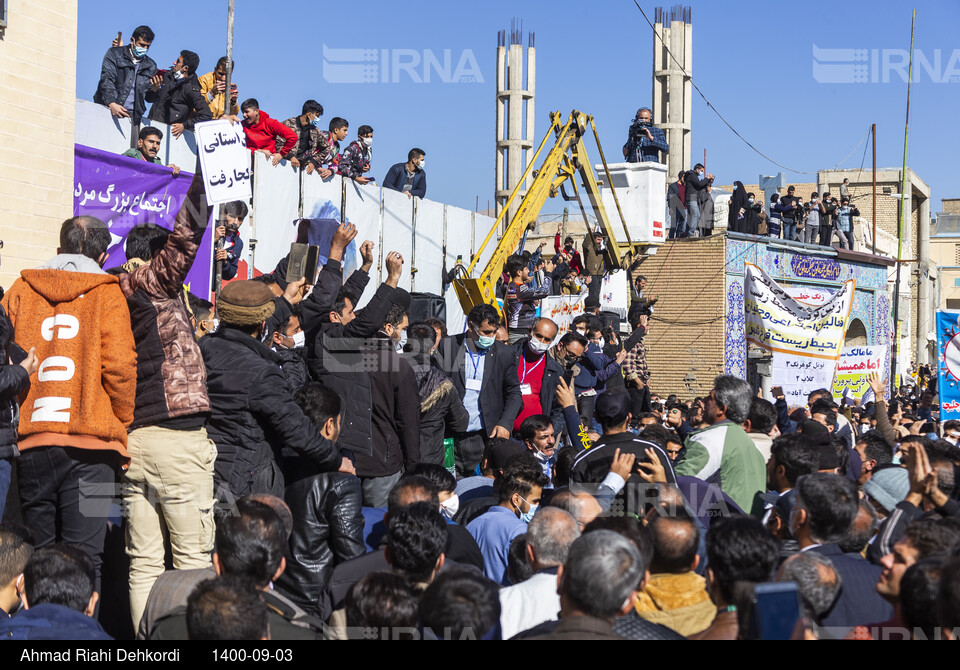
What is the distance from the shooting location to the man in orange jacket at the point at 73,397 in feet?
15.6

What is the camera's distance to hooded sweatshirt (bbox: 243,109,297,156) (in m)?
13.0

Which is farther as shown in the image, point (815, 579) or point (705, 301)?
point (705, 301)

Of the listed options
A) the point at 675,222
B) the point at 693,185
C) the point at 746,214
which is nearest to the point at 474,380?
the point at 693,185

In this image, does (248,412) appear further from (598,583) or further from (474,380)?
(474,380)

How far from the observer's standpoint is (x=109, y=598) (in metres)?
5.41

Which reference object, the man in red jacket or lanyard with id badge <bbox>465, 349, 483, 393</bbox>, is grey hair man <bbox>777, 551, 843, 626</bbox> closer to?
lanyard with id badge <bbox>465, 349, 483, 393</bbox>

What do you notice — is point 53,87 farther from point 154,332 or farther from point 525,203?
point 525,203

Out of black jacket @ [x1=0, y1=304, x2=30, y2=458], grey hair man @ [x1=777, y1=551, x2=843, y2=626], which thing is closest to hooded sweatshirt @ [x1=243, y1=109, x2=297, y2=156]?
black jacket @ [x1=0, y1=304, x2=30, y2=458]

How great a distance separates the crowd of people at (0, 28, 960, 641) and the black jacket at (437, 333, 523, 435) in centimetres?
54

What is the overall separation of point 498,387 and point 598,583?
15.8ft

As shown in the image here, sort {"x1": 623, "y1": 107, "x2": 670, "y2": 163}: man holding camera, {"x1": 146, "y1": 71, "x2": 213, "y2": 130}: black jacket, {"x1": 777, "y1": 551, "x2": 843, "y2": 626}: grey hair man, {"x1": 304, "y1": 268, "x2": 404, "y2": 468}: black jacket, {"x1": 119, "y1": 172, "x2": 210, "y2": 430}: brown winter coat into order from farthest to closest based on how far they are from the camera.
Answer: {"x1": 623, "y1": 107, "x2": 670, "y2": 163}: man holding camera < {"x1": 146, "y1": 71, "x2": 213, "y2": 130}: black jacket < {"x1": 304, "y1": 268, "x2": 404, "y2": 468}: black jacket < {"x1": 119, "y1": 172, "x2": 210, "y2": 430}: brown winter coat < {"x1": 777, "y1": 551, "x2": 843, "y2": 626}: grey hair man

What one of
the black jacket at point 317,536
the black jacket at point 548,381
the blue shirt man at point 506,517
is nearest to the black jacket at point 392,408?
the blue shirt man at point 506,517

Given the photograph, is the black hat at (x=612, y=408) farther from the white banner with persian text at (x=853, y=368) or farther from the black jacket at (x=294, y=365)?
the white banner with persian text at (x=853, y=368)

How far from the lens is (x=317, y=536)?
522 cm
